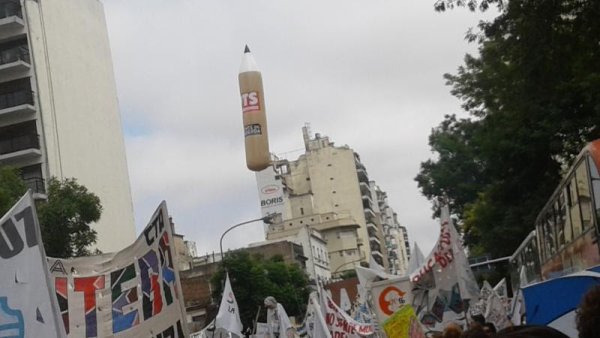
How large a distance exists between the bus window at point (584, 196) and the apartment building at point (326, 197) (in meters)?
91.0

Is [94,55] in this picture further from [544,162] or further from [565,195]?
[565,195]

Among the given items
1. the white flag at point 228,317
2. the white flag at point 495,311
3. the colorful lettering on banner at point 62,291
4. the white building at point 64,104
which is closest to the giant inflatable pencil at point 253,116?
the white building at point 64,104

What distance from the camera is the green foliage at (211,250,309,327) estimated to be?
52.5 metres

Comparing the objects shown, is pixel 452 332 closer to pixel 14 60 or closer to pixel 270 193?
pixel 14 60

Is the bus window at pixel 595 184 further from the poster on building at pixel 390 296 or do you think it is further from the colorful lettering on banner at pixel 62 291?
the colorful lettering on banner at pixel 62 291

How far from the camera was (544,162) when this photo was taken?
28750 mm

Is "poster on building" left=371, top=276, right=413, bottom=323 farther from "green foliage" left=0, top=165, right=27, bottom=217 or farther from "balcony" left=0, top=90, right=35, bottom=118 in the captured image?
"balcony" left=0, top=90, right=35, bottom=118

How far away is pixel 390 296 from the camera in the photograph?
17875 millimetres

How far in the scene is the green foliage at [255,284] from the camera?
172ft

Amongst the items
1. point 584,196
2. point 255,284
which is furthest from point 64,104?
point 584,196

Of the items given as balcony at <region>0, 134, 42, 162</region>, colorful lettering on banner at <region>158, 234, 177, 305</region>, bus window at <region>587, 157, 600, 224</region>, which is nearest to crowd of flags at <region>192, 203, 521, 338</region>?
bus window at <region>587, 157, 600, 224</region>

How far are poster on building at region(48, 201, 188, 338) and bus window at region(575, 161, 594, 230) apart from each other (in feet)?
19.9

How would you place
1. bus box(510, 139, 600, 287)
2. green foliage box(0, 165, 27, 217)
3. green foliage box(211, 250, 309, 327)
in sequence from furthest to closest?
green foliage box(211, 250, 309, 327) < green foliage box(0, 165, 27, 217) < bus box(510, 139, 600, 287)

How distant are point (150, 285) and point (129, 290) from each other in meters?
0.26
